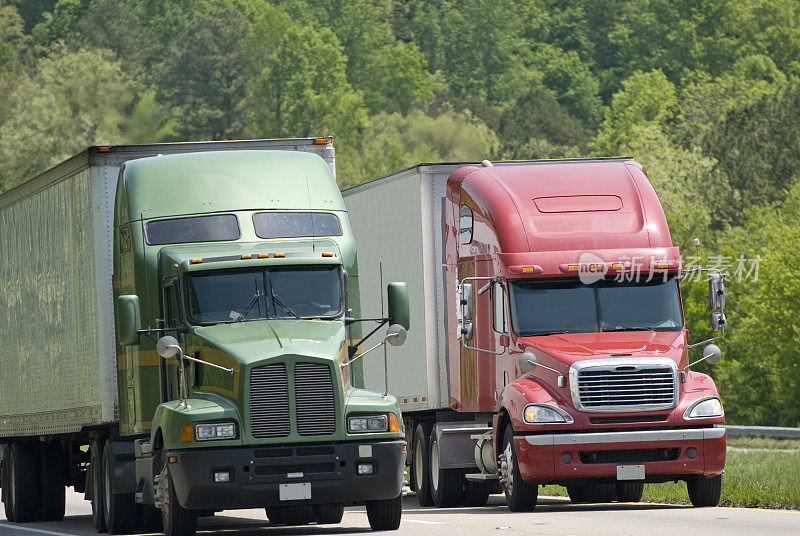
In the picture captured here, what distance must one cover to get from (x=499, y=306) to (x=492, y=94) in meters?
150

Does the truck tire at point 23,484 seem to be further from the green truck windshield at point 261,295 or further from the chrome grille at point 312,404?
the chrome grille at point 312,404

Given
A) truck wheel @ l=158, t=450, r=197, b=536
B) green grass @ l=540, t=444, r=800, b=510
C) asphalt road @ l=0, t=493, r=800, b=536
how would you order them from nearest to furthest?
1. asphalt road @ l=0, t=493, r=800, b=536
2. truck wheel @ l=158, t=450, r=197, b=536
3. green grass @ l=540, t=444, r=800, b=510

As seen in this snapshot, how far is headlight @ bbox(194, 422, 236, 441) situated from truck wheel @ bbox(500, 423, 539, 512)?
14.0ft

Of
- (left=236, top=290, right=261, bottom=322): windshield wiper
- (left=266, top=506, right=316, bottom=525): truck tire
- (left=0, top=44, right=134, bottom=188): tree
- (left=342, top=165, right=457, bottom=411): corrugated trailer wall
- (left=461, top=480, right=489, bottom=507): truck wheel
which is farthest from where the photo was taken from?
(left=0, top=44, right=134, bottom=188): tree

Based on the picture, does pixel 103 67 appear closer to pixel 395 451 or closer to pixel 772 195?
pixel 772 195

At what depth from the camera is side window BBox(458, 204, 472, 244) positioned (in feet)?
75.8

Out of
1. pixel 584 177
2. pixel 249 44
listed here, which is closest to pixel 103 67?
pixel 249 44

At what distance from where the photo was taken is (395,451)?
18312 mm

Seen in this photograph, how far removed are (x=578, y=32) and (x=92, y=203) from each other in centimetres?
16474

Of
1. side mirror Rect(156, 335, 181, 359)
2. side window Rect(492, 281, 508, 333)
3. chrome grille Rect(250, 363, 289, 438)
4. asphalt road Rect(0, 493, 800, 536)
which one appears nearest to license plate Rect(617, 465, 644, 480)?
asphalt road Rect(0, 493, 800, 536)

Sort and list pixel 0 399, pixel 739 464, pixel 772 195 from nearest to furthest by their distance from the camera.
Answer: pixel 0 399 < pixel 739 464 < pixel 772 195

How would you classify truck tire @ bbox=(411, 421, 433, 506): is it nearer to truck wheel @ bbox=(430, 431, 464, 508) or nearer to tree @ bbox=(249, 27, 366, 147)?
truck wheel @ bbox=(430, 431, 464, 508)

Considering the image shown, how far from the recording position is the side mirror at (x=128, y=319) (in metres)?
18.5

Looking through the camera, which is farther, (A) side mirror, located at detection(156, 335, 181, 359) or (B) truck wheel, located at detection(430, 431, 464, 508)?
(B) truck wheel, located at detection(430, 431, 464, 508)
